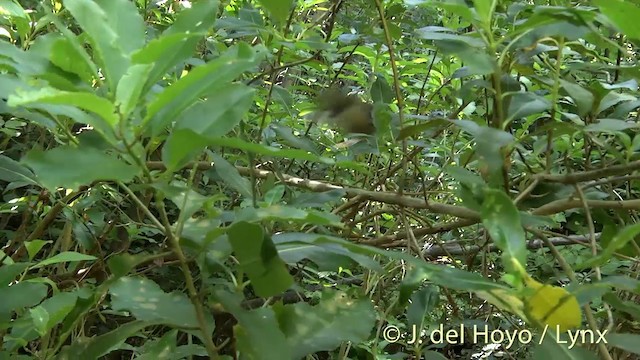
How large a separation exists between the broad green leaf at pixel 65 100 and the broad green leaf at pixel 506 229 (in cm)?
33

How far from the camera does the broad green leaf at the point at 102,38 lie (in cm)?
50

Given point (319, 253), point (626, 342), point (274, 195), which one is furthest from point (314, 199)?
point (626, 342)

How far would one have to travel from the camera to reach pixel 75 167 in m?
0.49

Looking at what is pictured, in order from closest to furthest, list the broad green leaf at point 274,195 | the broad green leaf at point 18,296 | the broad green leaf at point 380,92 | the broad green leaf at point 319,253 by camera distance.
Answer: the broad green leaf at point 319,253 → the broad green leaf at point 18,296 → the broad green leaf at point 274,195 → the broad green leaf at point 380,92

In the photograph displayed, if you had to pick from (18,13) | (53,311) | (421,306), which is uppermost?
(18,13)

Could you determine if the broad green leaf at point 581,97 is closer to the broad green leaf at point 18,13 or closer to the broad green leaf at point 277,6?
the broad green leaf at point 277,6

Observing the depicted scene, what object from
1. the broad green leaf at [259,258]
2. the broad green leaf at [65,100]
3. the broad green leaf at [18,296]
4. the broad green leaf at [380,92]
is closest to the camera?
the broad green leaf at [65,100]

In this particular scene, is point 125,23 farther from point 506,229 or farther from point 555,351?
point 555,351

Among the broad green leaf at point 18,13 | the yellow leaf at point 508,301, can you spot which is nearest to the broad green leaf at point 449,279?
the yellow leaf at point 508,301

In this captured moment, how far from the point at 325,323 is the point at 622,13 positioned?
16.5 inches

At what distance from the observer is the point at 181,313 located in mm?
598

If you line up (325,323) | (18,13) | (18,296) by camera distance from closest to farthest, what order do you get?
(325,323) < (18,296) < (18,13)

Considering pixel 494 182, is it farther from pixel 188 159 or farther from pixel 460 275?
pixel 188 159

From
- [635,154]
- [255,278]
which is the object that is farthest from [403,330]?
[255,278]
